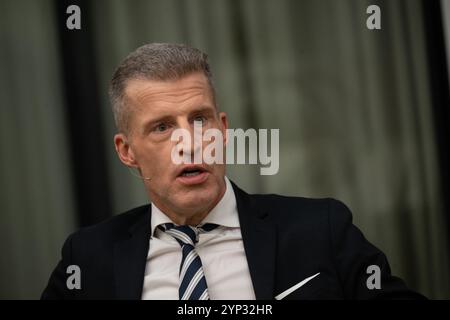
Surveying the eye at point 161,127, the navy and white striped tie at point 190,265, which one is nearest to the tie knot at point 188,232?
the navy and white striped tie at point 190,265

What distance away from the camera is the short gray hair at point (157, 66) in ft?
4.53

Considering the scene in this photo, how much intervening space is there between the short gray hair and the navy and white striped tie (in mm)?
298

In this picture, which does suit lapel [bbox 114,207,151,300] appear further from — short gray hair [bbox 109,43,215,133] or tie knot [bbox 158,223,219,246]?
short gray hair [bbox 109,43,215,133]

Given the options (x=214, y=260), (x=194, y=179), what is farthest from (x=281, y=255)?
(x=194, y=179)

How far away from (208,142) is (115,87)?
29 centimetres

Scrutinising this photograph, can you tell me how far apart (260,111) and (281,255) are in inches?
22.4

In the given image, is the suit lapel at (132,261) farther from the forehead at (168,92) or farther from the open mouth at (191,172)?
the forehead at (168,92)

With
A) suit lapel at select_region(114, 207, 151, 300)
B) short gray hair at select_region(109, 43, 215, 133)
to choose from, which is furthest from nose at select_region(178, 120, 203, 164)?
suit lapel at select_region(114, 207, 151, 300)

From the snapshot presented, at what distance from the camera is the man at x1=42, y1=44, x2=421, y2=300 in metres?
1.34

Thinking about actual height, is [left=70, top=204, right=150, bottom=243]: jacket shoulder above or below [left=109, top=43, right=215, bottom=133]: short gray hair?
below
